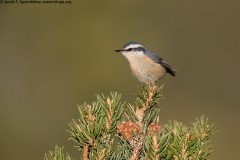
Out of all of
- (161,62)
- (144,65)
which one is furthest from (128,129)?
(161,62)

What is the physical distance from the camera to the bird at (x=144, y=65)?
7.38 meters

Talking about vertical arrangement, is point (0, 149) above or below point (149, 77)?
above

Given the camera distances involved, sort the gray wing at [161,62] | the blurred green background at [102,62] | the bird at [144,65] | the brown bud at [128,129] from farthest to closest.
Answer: the blurred green background at [102,62]
the gray wing at [161,62]
the bird at [144,65]
the brown bud at [128,129]

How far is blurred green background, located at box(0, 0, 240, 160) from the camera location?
16031 millimetres

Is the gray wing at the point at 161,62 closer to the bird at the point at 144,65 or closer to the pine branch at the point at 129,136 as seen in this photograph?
the bird at the point at 144,65

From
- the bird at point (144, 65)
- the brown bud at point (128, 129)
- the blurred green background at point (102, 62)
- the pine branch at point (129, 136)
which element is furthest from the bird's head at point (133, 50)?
the blurred green background at point (102, 62)

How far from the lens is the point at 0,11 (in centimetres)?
2620

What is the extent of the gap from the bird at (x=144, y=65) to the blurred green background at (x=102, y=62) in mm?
5172

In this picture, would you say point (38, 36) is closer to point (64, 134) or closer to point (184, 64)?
point (184, 64)

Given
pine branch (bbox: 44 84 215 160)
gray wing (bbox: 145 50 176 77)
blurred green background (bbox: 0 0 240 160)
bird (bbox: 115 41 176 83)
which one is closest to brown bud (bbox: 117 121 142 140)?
pine branch (bbox: 44 84 215 160)

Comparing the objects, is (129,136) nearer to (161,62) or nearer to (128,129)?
(128,129)

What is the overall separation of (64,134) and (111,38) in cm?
722

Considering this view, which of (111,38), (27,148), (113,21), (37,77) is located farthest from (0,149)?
(113,21)

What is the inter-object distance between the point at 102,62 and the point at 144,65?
12.2m
